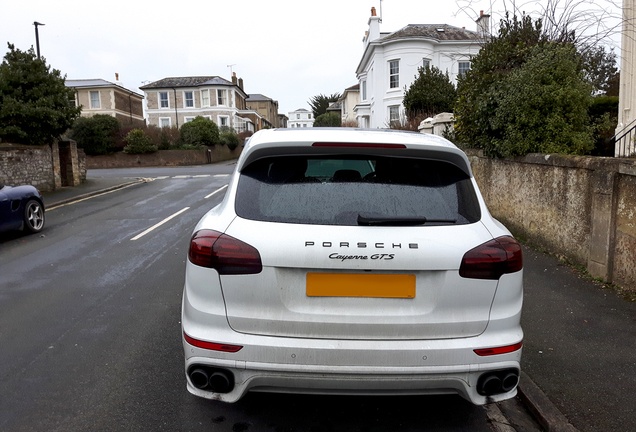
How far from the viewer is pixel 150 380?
373cm

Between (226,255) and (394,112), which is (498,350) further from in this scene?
(394,112)

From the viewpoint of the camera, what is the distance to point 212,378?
2.65 meters

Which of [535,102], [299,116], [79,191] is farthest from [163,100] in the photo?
[299,116]

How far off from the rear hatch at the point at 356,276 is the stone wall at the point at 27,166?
16703mm

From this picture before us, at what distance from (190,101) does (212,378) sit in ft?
220

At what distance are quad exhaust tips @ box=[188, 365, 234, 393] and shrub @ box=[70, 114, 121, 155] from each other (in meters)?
45.0

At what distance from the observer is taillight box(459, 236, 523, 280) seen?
2619mm

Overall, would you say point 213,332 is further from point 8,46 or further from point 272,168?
point 8,46

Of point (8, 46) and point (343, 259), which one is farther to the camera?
point (8, 46)

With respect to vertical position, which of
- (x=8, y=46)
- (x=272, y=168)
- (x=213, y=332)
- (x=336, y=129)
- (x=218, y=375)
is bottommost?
(x=218, y=375)

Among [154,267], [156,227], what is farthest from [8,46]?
[154,267]

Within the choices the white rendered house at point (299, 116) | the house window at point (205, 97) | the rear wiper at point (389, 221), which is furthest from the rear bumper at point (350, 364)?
the white rendered house at point (299, 116)

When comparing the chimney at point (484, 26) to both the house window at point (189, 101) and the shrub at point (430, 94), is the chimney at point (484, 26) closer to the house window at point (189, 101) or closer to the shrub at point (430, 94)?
the shrub at point (430, 94)

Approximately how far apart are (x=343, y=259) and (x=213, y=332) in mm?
800
